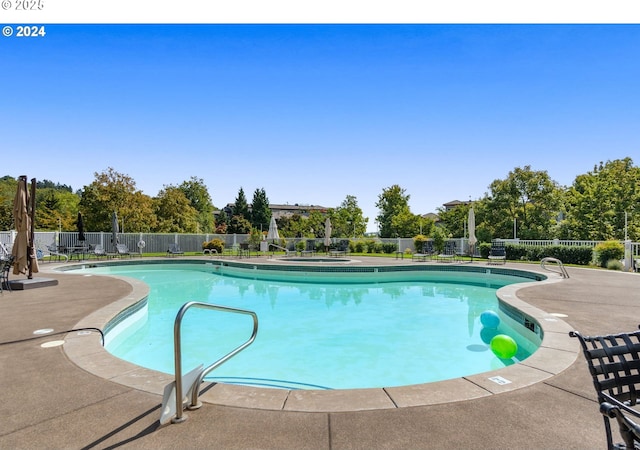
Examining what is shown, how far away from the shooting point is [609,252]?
49.2ft

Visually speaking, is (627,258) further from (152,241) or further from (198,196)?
(198,196)

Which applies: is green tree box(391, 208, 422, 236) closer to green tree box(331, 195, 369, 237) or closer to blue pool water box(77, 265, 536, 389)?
green tree box(331, 195, 369, 237)

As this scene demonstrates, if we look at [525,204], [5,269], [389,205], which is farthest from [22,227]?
[389,205]

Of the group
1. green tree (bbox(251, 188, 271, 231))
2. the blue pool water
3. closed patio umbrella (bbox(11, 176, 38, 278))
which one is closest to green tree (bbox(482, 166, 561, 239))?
the blue pool water

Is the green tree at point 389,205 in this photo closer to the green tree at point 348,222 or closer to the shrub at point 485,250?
the green tree at point 348,222

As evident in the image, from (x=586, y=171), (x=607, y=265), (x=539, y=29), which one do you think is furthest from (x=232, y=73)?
(x=586, y=171)

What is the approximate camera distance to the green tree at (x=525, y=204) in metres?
27.1

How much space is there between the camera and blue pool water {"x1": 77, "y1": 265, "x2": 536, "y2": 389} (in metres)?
5.21

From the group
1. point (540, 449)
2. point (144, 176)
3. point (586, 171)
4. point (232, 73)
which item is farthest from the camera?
point (586, 171)

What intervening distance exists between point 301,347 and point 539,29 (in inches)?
425

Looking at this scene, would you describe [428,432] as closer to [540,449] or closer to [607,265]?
[540,449]

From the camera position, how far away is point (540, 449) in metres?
2.27

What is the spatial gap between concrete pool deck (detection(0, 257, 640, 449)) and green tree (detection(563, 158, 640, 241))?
1021 inches

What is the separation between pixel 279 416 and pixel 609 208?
96.9ft
